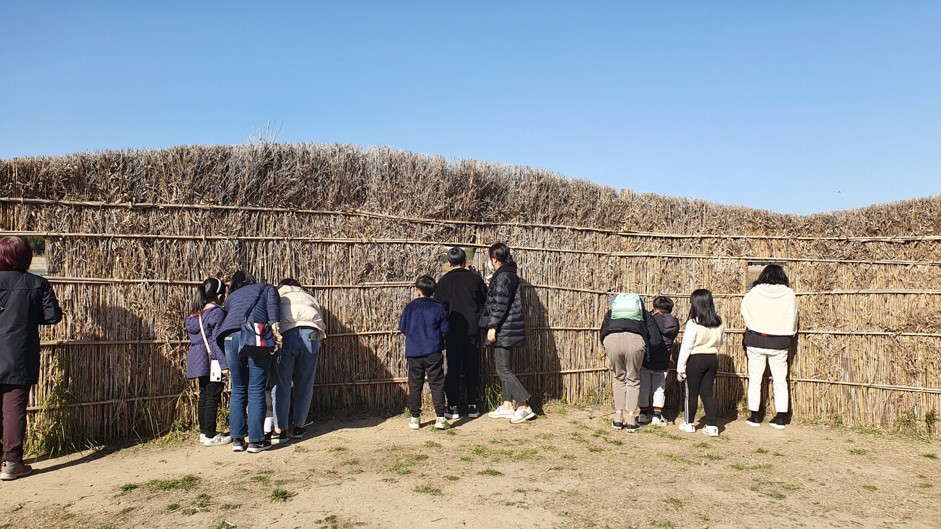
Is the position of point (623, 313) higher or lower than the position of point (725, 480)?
higher

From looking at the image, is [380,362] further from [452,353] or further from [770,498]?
[770,498]

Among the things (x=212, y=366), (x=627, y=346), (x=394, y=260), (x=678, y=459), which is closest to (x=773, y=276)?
(x=627, y=346)

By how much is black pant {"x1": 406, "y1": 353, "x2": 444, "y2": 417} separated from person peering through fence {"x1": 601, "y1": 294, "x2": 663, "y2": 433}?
186 centimetres

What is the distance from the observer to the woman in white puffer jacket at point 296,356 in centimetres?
648

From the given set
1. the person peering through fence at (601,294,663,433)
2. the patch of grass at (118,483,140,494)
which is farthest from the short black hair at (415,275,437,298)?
the patch of grass at (118,483,140,494)

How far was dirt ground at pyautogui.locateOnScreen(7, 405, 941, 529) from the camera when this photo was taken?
4551 millimetres

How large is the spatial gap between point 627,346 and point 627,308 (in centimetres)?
41

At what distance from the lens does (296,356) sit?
660cm

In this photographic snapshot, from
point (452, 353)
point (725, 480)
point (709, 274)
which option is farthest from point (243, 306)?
point (709, 274)

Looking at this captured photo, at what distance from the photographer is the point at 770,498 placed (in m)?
5.03

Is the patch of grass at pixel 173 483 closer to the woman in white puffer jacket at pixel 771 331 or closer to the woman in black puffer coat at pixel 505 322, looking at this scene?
the woman in black puffer coat at pixel 505 322

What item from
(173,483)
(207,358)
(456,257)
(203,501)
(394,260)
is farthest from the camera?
(394,260)

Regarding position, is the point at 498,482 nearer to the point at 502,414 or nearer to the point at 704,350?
the point at 502,414

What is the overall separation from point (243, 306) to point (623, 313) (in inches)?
154
